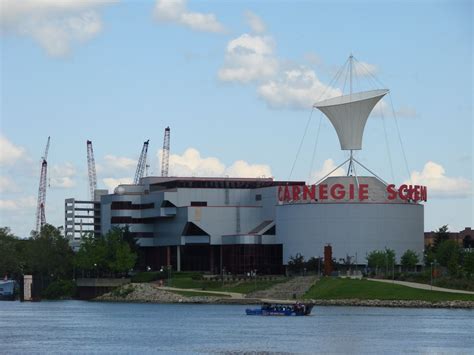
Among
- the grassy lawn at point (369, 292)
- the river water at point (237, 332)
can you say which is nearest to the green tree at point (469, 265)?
the grassy lawn at point (369, 292)

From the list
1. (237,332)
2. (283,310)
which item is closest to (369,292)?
(283,310)

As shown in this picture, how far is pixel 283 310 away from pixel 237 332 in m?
28.7

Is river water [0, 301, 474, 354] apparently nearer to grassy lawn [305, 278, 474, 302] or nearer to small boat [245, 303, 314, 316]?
small boat [245, 303, 314, 316]

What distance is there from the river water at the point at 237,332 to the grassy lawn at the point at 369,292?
5345mm

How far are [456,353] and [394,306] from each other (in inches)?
2456

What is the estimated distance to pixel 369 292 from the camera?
184500 mm

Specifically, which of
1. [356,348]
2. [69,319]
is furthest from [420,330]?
[69,319]

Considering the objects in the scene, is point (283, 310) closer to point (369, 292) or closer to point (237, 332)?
point (369, 292)

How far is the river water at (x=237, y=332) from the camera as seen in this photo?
391 ft

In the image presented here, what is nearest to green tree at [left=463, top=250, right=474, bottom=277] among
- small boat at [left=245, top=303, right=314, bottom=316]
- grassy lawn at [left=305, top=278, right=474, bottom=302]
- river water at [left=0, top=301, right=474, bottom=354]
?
grassy lawn at [left=305, top=278, right=474, bottom=302]

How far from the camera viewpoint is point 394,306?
579 feet

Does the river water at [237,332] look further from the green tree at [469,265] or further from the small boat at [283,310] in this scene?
the green tree at [469,265]

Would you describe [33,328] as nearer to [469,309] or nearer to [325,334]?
[325,334]

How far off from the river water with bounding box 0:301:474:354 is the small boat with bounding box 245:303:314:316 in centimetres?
150
